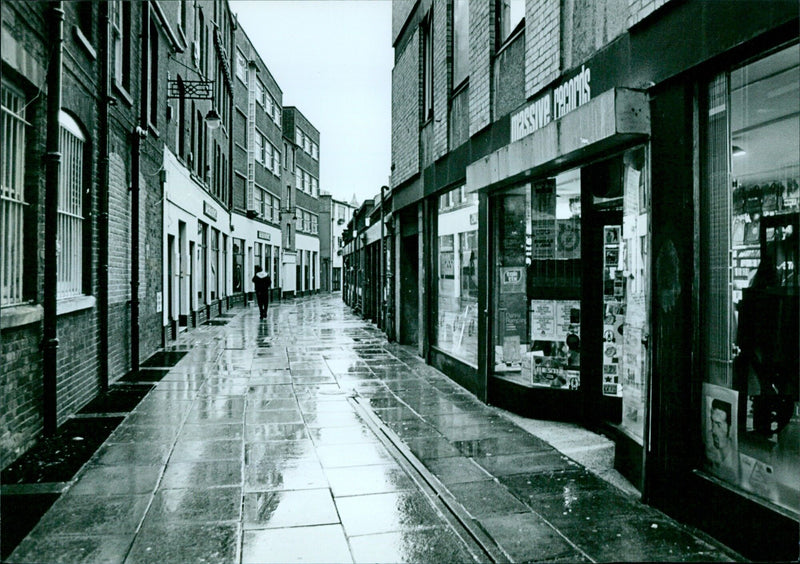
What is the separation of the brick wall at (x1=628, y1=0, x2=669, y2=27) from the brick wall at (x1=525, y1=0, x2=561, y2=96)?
1466 mm

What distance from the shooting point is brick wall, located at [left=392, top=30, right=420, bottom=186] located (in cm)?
1316

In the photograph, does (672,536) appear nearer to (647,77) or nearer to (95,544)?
(647,77)

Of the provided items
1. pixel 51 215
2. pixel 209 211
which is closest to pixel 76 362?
pixel 51 215

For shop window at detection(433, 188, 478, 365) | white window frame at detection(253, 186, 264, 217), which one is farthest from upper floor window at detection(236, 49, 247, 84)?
shop window at detection(433, 188, 478, 365)

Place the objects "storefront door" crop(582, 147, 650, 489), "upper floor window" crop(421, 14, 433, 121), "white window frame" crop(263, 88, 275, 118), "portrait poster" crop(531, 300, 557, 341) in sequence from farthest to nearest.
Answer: "white window frame" crop(263, 88, 275, 118), "upper floor window" crop(421, 14, 433, 121), "portrait poster" crop(531, 300, 557, 341), "storefront door" crop(582, 147, 650, 489)

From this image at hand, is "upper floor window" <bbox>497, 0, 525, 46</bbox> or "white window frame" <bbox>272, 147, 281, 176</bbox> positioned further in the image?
"white window frame" <bbox>272, 147, 281, 176</bbox>

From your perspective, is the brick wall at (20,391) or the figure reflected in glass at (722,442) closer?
the figure reflected in glass at (722,442)

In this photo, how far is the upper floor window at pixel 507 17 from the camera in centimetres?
804

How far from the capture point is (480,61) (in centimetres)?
896

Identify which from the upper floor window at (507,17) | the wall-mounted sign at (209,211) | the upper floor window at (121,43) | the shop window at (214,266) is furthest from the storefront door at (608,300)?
the shop window at (214,266)

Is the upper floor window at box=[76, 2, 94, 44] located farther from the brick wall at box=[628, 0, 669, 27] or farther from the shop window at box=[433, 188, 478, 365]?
the brick wall at box=[628, 0, 669, 27]

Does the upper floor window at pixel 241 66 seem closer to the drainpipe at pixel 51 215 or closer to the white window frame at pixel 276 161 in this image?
the white window frame at pixel 276 161

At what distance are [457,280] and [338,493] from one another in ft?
19.5

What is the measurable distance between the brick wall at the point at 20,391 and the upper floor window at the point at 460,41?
6.95 meters
